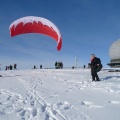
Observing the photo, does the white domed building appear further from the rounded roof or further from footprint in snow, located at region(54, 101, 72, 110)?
footprint in snow, located at region(54, 101, 72, 110)

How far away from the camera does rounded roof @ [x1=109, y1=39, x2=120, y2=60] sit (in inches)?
1708

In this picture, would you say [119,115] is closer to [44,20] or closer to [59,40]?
[59,40]

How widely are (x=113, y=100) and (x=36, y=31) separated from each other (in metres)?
14.6

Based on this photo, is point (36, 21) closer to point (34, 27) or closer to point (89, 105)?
point (34, 27)

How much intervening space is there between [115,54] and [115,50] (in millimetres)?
829

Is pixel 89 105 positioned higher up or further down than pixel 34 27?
further down

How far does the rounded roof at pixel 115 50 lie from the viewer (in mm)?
43375

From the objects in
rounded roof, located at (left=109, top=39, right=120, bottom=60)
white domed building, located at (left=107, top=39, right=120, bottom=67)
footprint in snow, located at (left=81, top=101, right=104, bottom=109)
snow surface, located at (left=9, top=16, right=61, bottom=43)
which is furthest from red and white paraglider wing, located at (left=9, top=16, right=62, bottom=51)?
rounded roof, located at (left=109, top=39, right=120, bottom=60)

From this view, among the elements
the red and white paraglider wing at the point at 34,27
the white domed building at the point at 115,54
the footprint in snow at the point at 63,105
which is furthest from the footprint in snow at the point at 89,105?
the white domed building at the point at 115,54

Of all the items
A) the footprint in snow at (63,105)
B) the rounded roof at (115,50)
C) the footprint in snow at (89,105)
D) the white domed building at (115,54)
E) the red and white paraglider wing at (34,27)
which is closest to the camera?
the footprint in snow at (63,105)

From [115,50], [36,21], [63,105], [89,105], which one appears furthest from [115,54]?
[63,105]

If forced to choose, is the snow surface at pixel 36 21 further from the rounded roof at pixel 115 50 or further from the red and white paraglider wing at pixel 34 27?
the rounded roof at pixel 115 50

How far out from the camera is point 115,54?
144ft

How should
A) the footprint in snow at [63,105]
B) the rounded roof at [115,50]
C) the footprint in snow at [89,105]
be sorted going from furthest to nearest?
the rounded roof at [115,50], the footprint in snow at [89,105], the footprint in snow at [63,105]
